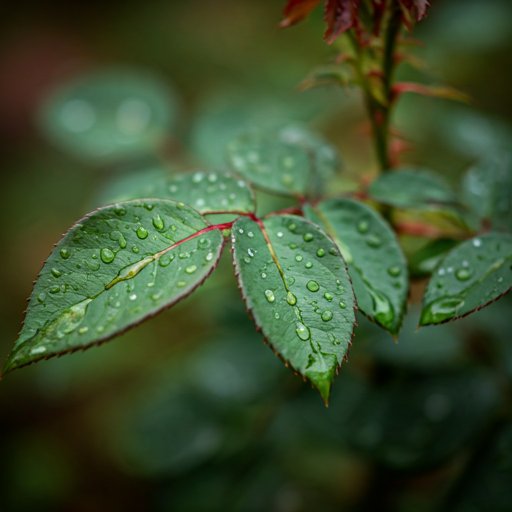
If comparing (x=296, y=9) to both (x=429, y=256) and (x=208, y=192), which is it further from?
(x=429, y=256)

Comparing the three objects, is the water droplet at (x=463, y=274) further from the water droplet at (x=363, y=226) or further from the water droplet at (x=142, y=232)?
the water droplet at (x=142, y=232)

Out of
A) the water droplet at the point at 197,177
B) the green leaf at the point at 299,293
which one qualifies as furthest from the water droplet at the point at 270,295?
the water droplet at the point at 197,177

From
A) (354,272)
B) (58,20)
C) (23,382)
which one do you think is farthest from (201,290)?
(58,20)

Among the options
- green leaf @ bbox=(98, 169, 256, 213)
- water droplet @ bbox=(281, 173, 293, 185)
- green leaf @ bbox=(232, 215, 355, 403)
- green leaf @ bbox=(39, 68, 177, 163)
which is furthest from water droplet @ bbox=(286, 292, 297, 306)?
green leaf @ bbox=(39, 68, 177, 163)

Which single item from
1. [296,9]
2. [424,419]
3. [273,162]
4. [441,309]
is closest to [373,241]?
[441,309]

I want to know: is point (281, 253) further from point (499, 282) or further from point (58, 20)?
point (58, 20)
